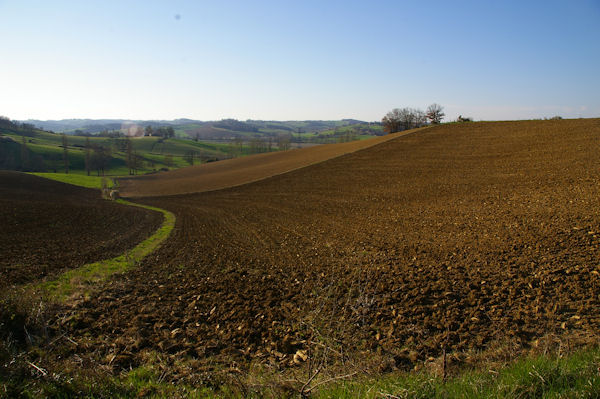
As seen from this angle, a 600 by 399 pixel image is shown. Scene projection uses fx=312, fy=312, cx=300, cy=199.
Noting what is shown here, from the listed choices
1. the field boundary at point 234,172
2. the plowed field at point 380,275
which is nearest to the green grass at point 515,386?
the plowed field at point 380,275

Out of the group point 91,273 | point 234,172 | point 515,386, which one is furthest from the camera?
point 234,172

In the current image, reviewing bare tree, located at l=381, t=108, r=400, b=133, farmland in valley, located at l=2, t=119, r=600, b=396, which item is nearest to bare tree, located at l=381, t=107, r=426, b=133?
bare tree, located at l=381, t=108, r=400, b=133

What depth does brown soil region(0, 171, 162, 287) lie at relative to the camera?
14250 millimetres

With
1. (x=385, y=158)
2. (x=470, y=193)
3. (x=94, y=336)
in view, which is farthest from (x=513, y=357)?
(x=385, y=158)

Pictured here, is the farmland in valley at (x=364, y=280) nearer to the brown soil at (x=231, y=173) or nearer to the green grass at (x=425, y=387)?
the green grass at (x=425, y=387)

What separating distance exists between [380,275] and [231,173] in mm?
49889

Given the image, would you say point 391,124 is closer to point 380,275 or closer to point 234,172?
point 234,172

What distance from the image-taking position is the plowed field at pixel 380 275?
778cm

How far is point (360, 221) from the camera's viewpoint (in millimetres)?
21547

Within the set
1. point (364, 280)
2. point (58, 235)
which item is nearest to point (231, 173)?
point (58, 235)

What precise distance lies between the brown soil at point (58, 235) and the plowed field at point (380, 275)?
334 cm

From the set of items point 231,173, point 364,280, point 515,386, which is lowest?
point 364,280

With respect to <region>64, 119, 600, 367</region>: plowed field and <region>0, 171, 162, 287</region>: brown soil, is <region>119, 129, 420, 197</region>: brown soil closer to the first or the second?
<region>0, 171, 162, 287</region>: brown soil

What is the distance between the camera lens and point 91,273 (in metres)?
13.9
